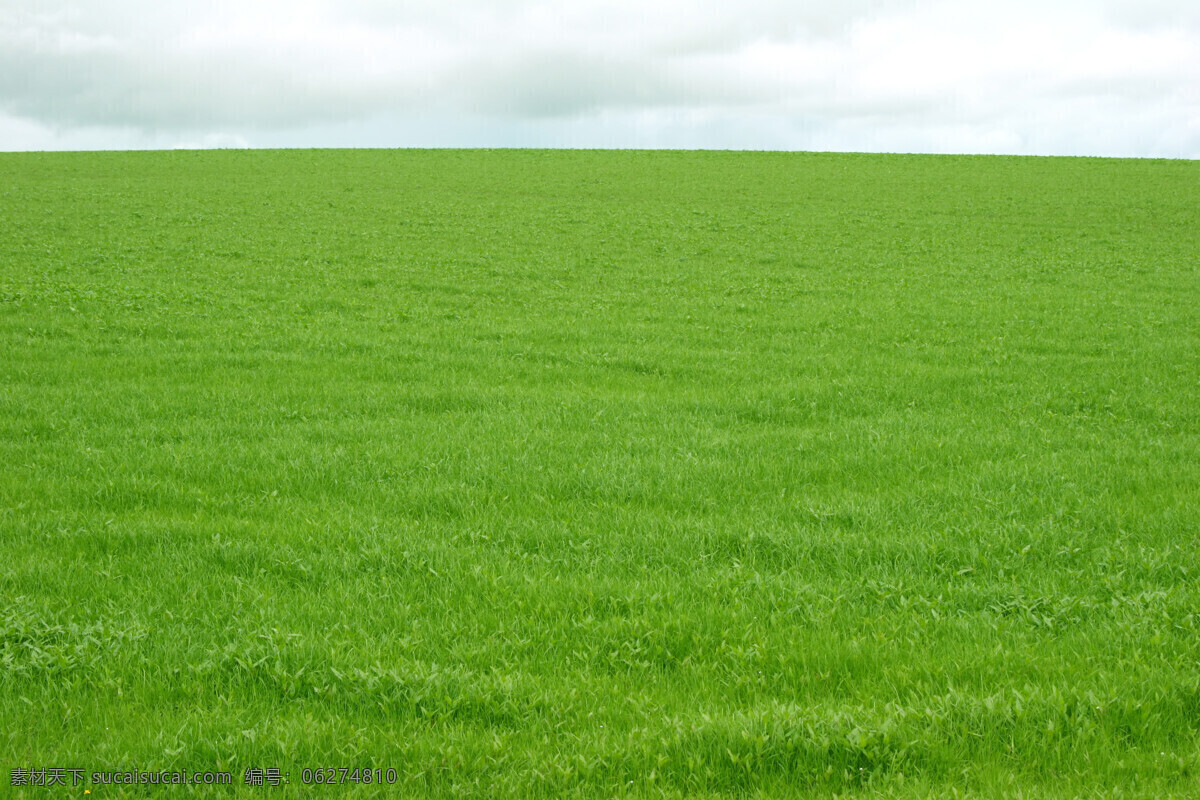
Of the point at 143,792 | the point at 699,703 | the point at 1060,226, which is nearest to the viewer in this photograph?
the point at 143,792

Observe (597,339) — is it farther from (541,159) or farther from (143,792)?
(541,159)

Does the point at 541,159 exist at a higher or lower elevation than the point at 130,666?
higher

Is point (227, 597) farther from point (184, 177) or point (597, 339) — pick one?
point (184, 177)

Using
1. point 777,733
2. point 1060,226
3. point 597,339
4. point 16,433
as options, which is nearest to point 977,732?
point 777,733

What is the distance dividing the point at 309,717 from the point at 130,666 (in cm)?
148

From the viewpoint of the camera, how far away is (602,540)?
779 cm

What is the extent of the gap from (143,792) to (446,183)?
47102 millimetres

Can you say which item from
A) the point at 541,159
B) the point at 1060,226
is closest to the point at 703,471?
the point at 1060,226

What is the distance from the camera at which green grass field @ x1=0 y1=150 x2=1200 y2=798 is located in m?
4.90

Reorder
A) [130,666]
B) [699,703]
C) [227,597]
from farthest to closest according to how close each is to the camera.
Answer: [227,597] → [130,666] → [699,703]

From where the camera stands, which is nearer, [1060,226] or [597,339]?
[597,339]

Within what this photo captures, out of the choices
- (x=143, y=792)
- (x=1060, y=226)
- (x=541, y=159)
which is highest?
(x=541, y=159)

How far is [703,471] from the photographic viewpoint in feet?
31.6

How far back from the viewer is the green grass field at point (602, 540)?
490 centimetres
